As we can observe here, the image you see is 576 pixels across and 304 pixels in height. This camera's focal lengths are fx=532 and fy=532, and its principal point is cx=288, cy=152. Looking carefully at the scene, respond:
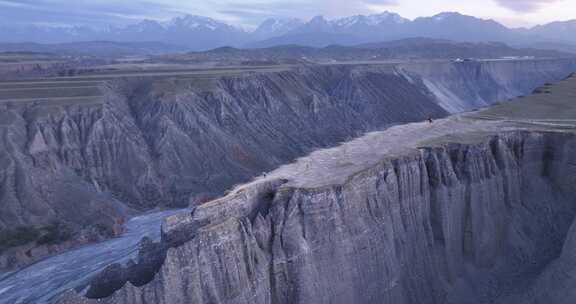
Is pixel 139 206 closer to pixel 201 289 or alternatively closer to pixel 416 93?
pixel 201 289

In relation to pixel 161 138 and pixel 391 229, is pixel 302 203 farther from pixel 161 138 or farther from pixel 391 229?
pixel 161 138

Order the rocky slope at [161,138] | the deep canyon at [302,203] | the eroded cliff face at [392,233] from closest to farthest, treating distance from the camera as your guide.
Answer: the eroded cliff face at [392,233] → the deep canyon at [302,203] → the rocky slope at [161,138]

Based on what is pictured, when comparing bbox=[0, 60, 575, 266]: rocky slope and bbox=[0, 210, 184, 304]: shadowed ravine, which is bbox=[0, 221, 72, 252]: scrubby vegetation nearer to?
bbox=[0, 60, 575, 266]: rocky slope

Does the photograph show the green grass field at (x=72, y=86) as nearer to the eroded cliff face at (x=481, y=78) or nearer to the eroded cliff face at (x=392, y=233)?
the eroded cliff face at (x=392, y=233)

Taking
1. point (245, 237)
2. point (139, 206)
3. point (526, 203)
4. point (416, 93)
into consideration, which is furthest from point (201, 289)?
point (416, 93)

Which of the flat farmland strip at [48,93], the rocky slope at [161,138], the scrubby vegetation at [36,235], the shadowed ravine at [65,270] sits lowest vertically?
the shadowed ravine at [65,270]

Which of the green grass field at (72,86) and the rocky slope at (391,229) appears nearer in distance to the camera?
the rocky slope at (391,229)

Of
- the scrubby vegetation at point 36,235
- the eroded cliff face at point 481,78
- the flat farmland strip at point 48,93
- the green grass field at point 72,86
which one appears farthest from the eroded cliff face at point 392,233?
the eroded cliff face at point 481,78
